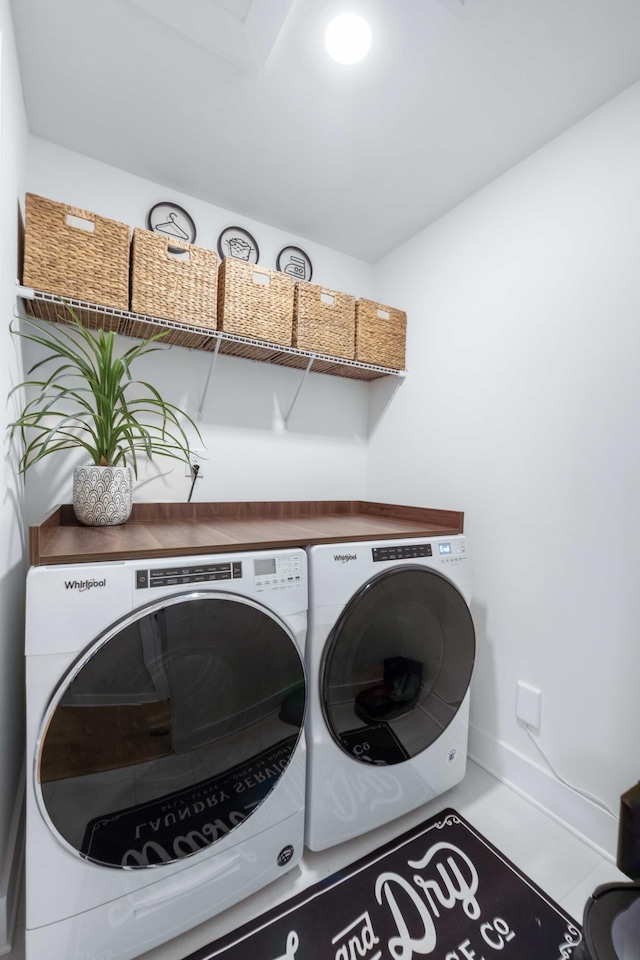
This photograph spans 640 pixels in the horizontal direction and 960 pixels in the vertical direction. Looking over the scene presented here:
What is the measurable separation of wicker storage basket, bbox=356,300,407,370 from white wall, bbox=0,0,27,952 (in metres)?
1.36

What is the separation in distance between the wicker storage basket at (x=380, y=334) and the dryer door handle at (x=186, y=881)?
1.91 metres

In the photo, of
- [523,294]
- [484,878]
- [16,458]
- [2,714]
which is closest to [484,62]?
[523,294]

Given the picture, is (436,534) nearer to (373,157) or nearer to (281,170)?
(373,157)

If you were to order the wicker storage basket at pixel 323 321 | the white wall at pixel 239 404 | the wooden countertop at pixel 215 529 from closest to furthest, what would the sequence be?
the wooden countertop at pixel 215 529 < the white wall at pixel 239 404 < the wicker storage basket at pixel 323 321

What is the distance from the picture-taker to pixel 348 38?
1.19 metres

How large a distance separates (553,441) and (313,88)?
4.86 feet

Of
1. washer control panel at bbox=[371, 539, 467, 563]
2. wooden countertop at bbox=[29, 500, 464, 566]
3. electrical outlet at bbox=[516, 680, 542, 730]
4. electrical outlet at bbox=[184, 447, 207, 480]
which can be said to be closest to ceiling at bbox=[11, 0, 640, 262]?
electrical outlet at bbox=[184, 447, 207, 480]

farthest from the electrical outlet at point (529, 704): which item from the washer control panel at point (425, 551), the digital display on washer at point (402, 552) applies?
the digital display on washer at point (402, 552)

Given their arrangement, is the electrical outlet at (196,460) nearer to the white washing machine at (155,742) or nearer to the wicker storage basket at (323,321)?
the wicker storage basket at (323,321)

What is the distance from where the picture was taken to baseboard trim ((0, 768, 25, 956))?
1003 millimetres

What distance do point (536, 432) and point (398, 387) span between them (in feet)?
2.79

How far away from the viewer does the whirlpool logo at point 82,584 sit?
882 mm

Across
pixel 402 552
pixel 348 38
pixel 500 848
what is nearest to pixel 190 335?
pixel 348 38

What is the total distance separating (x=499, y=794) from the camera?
62.1 inches
